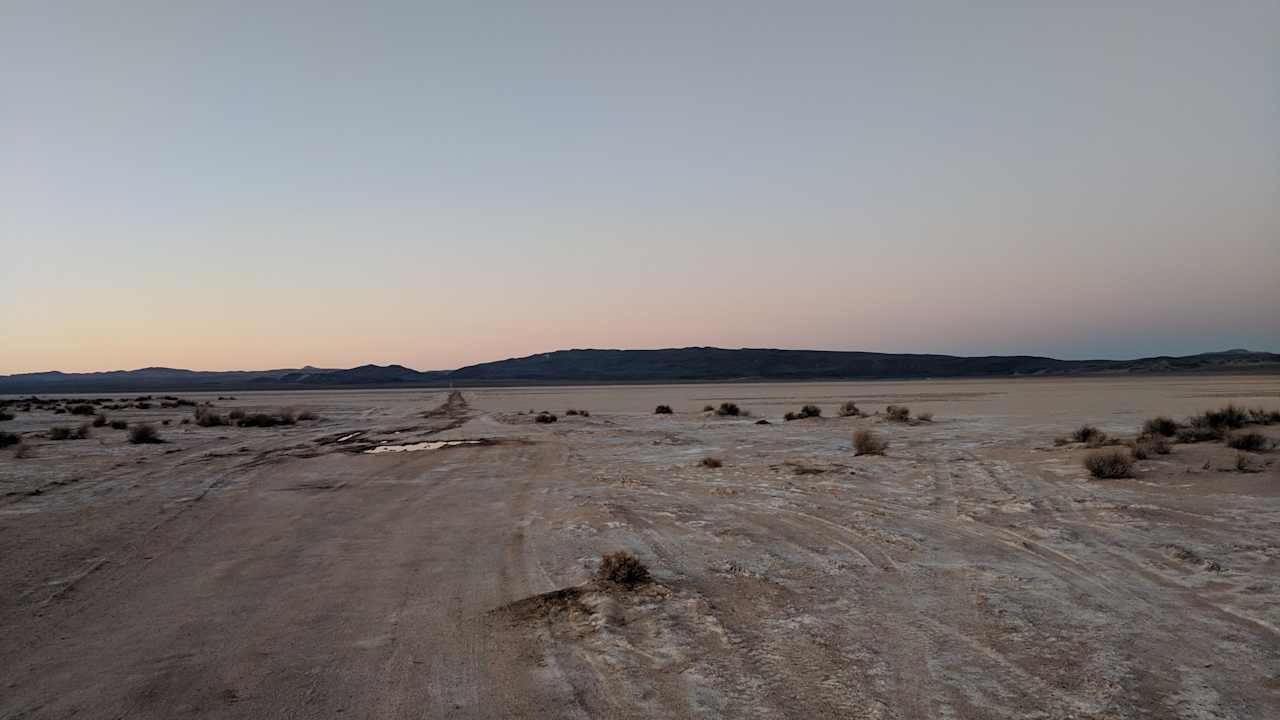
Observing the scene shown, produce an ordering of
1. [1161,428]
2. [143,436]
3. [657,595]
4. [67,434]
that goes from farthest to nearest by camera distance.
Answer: [67,434] → [143,436] → [1161,428] → [657,595]

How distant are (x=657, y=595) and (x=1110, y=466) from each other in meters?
10.7

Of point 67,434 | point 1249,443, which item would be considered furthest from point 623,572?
point 67,434

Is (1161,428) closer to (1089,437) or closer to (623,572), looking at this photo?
(1089,437)

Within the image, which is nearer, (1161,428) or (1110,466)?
(1110,466)

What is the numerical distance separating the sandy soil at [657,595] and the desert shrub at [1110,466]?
0.34m

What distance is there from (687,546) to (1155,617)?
4.64 metres

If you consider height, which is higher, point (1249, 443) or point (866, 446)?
point (1249, 443)

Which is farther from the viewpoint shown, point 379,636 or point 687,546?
point 687,546

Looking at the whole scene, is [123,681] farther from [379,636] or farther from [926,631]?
[926,631]

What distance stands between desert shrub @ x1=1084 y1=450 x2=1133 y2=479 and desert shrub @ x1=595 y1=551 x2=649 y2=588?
10299 millimetres

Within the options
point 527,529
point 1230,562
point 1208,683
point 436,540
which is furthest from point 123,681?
point 1230,562

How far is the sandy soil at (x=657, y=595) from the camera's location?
201 inches

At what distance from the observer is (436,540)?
1005 centimetres

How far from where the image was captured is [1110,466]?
46.5ft
